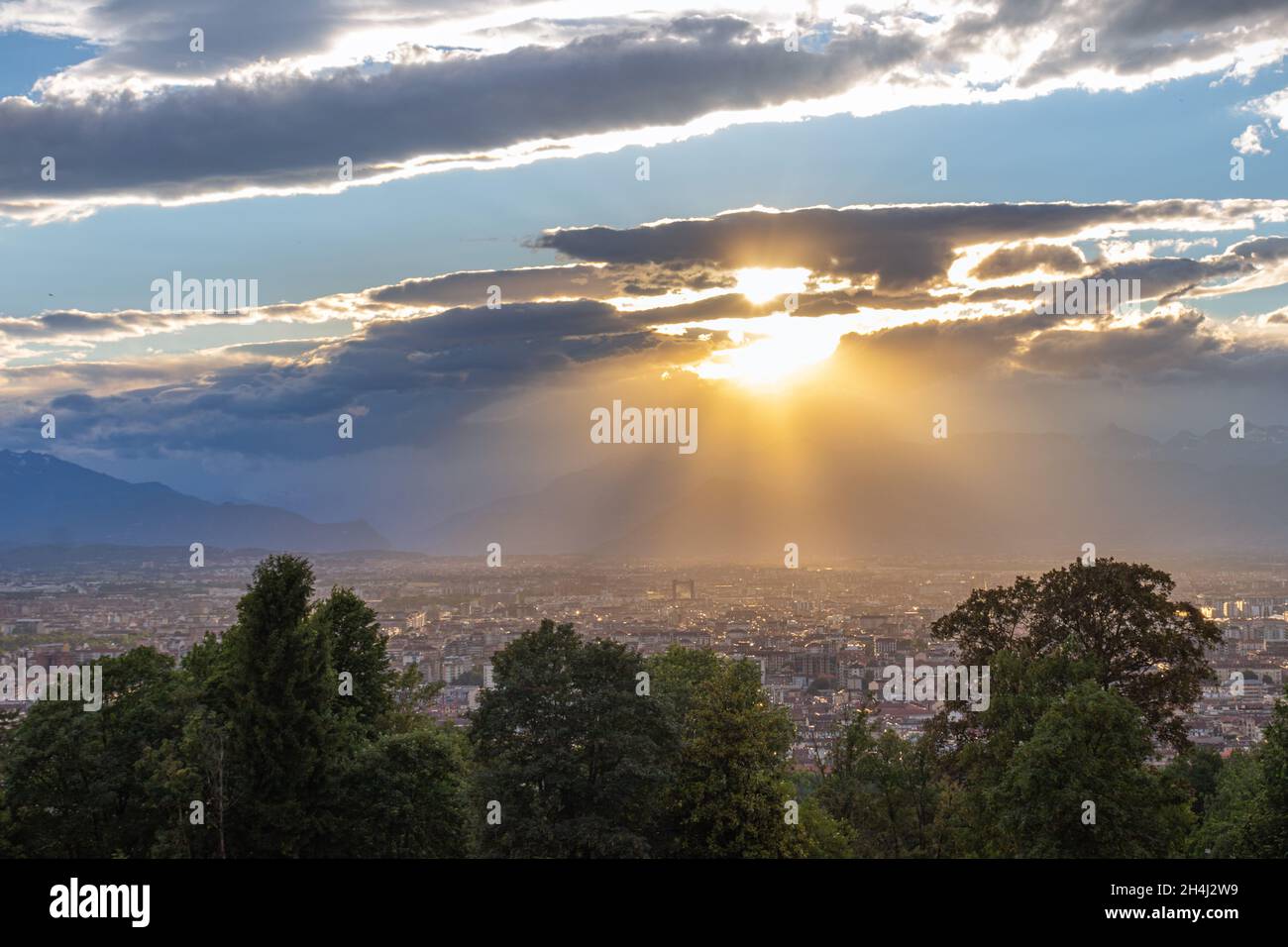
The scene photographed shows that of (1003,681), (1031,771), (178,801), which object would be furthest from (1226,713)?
(178,801)

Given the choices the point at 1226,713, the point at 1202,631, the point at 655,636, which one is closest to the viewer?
the point at 1202,631

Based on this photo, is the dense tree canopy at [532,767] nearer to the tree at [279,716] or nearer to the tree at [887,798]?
the tree at [279,716]

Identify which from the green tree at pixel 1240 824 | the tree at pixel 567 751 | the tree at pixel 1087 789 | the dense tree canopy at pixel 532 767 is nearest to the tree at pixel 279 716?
the dense tree canopy at pixel 532 767

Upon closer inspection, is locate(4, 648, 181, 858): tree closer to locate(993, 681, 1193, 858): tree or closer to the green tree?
locate(993, 681, 1193, 858): tree

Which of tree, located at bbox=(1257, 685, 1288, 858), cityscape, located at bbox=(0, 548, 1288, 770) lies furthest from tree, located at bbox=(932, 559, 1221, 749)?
tree, located at bbox=(1257, 685, 1288, 858)

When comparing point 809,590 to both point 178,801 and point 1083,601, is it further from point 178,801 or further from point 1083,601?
point 178,801
